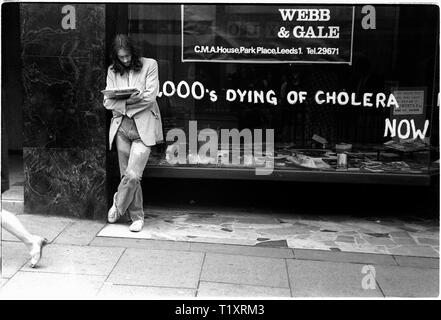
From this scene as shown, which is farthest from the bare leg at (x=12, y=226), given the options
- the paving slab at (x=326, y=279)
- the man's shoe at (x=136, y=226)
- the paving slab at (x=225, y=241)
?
the paving slab at (x=326, y=279)

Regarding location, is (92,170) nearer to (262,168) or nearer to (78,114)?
(78,114)

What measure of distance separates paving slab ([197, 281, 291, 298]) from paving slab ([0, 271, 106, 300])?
813 millimetres

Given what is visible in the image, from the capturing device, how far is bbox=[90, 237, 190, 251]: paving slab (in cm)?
530

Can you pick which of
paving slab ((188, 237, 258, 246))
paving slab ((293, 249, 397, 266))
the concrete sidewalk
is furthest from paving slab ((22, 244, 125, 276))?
paving slab ((293, 249, 397, 266))

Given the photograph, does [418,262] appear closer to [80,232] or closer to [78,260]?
[78,260]

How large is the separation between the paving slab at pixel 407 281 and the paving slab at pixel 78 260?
7.41 feet

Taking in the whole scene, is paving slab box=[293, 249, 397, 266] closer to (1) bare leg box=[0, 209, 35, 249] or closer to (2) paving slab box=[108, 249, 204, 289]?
(2) paving slab box=[108, 249, 204, 289]

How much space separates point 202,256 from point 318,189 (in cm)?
223

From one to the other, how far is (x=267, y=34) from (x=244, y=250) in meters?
2.57

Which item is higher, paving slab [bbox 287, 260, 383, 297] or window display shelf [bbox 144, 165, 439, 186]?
window display shelf [bbox 144, 165, 439, 186]

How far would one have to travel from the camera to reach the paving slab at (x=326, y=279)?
4.46 metres

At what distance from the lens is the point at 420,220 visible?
6.61 metres

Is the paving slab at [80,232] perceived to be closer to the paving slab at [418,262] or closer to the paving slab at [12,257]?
the paving slab at [12,257]

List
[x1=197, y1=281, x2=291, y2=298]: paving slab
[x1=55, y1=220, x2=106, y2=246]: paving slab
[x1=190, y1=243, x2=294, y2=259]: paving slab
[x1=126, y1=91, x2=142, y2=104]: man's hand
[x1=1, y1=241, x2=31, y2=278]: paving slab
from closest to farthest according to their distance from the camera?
[x1=197, y1=281, x2=291, y2=298]: paving slab < [x1=1, y1=241, x2=31, y2=278]: paving slab < [x1=190, y1=243, x2=294, y2=259]: paving slab < [x1=55, y1=220, x2=106, y2=246]: paving slab < [x1=126, y1=91, x2=142, y2=104]: man's hand
